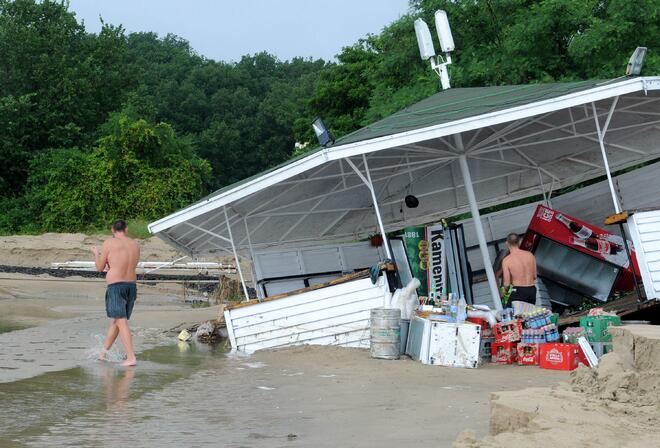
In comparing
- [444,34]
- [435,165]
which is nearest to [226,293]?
[435,165]

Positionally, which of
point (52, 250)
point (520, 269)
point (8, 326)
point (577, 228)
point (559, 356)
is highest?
point (52, 250)

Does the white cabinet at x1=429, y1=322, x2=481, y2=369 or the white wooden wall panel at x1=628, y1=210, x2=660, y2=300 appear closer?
the white cabinet at x1=429, y1=322, x2=481, y2=369

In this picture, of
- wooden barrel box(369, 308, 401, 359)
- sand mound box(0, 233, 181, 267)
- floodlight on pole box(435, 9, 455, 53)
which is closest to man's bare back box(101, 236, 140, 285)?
wooden barrel box(369, 308, 401, 359)

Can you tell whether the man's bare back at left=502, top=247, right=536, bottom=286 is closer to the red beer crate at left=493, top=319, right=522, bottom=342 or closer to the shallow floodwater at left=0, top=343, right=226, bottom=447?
the red beer crate at left=493, top=319, right=522, bottom=342

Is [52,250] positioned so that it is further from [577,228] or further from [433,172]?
[577,228]

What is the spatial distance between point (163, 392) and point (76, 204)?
32867mm

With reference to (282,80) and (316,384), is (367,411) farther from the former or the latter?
(282,80)

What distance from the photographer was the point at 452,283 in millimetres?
16266

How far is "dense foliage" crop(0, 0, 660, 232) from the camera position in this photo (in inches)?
984

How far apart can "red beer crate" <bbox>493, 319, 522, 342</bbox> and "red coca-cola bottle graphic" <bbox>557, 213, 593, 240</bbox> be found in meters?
3.99

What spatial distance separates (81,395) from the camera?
9648 millimetres

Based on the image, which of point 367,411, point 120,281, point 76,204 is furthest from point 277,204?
point 76,204

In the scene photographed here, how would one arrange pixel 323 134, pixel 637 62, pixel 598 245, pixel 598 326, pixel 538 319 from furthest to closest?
pixel 598 245, pixel 323 134, pixel 637 62, pixel 538 319, pixel 598 326

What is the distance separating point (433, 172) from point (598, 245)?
12.6 ft
